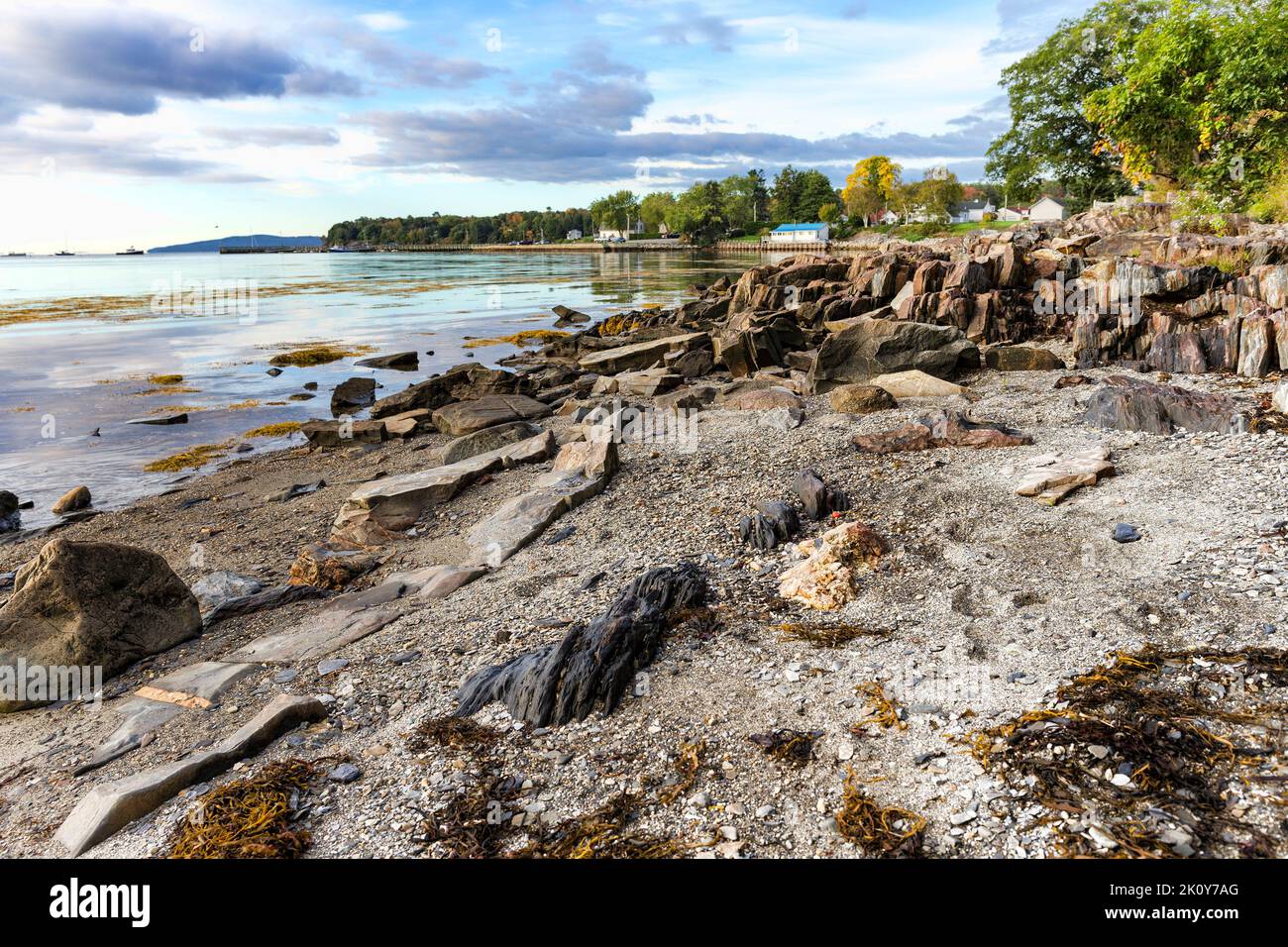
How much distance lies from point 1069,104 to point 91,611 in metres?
65.5

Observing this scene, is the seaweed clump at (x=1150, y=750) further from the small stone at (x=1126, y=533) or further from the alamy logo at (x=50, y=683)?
the alamy logo at (x=50, y=683)

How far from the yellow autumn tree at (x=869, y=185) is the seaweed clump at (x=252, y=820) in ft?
454

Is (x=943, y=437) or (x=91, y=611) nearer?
(x=91, y=611)

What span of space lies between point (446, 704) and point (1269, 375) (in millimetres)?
13564

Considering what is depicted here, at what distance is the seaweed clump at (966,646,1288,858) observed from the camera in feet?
12.6

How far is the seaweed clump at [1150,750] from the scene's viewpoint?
12.6ft

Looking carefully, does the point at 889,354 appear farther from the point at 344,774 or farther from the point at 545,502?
→ the point at 344,774

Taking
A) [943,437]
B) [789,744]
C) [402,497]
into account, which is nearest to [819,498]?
[943,437]

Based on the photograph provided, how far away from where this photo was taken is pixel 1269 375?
1211cm

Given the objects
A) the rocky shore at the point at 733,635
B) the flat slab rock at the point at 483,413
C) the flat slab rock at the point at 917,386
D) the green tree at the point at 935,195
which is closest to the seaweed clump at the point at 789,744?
the rocky shore at the point at 733,635

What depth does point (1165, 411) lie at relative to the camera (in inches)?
402
